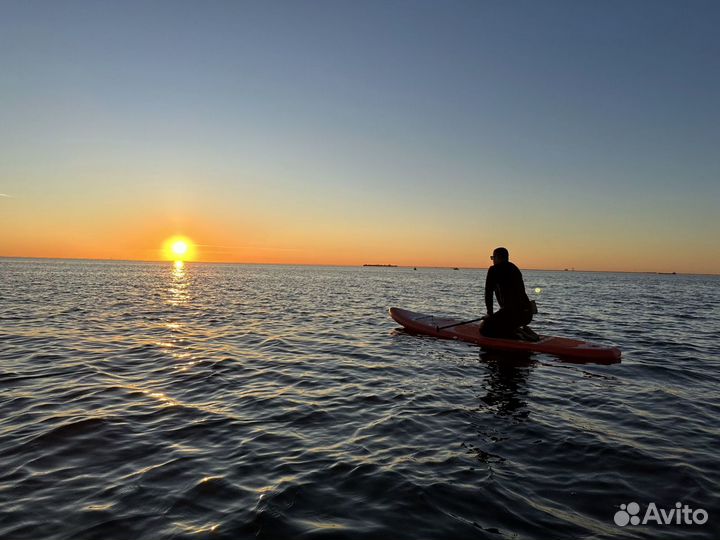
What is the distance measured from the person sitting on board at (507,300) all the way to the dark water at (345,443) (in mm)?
1224

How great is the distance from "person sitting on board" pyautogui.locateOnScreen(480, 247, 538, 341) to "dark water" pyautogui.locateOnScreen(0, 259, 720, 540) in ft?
4.02

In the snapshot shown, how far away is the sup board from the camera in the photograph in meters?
12.7

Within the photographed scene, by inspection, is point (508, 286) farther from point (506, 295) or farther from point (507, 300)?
point (507, 300)

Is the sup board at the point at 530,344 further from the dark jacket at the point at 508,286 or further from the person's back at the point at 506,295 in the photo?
the dark jacket at the point at 508,286

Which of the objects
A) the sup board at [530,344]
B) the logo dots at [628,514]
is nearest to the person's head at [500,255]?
the sup board at [530,344]

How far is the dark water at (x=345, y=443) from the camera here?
4445 millimetres

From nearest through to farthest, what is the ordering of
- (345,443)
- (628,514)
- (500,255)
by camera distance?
(628,514)
(345,443)
(500,255)

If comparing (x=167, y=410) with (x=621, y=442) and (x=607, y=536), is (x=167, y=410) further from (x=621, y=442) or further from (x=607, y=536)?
(x=621, y=442)

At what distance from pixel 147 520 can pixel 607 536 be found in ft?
15.5

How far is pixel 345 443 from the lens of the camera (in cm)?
645

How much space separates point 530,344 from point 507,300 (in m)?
Result: 1.63

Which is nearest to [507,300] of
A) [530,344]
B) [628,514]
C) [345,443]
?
[530,344]

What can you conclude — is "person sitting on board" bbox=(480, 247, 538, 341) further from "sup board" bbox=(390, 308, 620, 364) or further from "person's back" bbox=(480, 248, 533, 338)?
"sup board" bbox=(390, 308, 620, 364)

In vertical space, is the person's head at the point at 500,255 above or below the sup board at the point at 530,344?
above
